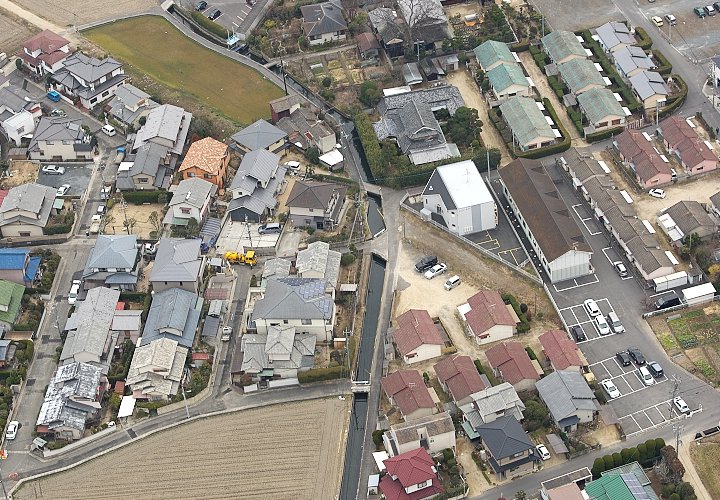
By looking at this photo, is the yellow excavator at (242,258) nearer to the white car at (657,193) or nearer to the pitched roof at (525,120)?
the pitched roof at (525,120)

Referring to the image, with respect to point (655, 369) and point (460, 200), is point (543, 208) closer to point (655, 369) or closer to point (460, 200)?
point (460, 200)

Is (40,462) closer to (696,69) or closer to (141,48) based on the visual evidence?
(141,48)

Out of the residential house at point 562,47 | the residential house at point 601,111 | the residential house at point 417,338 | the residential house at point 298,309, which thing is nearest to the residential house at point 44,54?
the residential house at point 298,309

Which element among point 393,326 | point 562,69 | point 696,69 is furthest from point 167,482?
point 696,69

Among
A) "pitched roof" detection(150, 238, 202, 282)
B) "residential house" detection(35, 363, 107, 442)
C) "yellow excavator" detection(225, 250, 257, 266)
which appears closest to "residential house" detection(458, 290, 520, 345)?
"yellow excavator" detection(225, 250, 257, 266)

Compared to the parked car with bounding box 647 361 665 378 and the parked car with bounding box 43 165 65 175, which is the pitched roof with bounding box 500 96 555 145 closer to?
the parked car with bounding box 647 361 665 378
